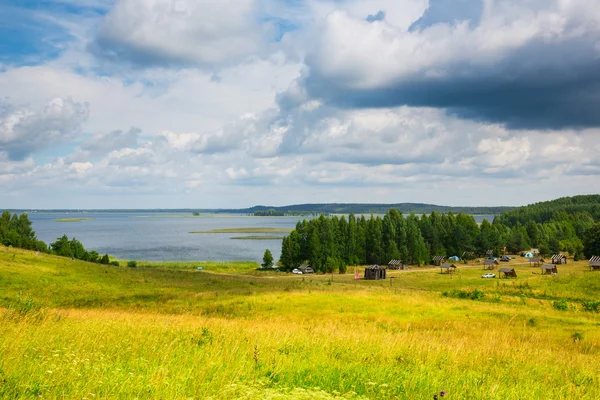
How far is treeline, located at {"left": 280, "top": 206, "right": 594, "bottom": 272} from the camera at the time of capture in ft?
364

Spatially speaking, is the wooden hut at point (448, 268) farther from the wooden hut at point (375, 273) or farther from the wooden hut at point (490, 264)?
the wooden hut at point (375, 273)

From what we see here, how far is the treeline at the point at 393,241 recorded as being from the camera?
111 m

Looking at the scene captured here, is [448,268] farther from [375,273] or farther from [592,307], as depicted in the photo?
[592,307]

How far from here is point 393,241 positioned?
4599 inches

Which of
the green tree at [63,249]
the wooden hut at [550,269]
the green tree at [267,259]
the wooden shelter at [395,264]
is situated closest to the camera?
the wooden hut at [550,269]

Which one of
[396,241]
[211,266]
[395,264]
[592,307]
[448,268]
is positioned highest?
[592,307]

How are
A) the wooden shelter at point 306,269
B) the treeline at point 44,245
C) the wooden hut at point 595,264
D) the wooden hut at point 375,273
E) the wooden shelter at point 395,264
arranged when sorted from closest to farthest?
the wooden hut at point 375,273
the wooden hut at point 595,264
the treeline at point 44,245
the wooden shelter at point 306,269
the wooden shelter at point 395,264

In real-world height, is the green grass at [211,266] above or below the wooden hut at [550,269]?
below

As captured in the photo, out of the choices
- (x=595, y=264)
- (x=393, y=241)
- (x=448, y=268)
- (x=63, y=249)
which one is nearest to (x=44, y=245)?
(x=63, y=249)

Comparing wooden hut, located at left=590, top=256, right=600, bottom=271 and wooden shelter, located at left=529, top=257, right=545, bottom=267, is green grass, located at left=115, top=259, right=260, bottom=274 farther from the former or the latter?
wooden hut, located at left=590, top=256, right=600, bottom=271

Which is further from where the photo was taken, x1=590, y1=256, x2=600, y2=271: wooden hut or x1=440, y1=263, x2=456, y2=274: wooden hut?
x1=440, y1=263, x2=456, y2=274: wooden hut

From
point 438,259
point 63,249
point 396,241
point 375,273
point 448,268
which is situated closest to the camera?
point 375,273

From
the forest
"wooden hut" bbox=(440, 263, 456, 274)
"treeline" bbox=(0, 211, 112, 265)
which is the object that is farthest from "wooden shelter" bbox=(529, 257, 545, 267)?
"treeline" bbox=(0, 211, 112, 265)

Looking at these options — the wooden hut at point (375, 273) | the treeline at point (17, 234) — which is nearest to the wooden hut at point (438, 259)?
the wooden hut at point (375, 273)
